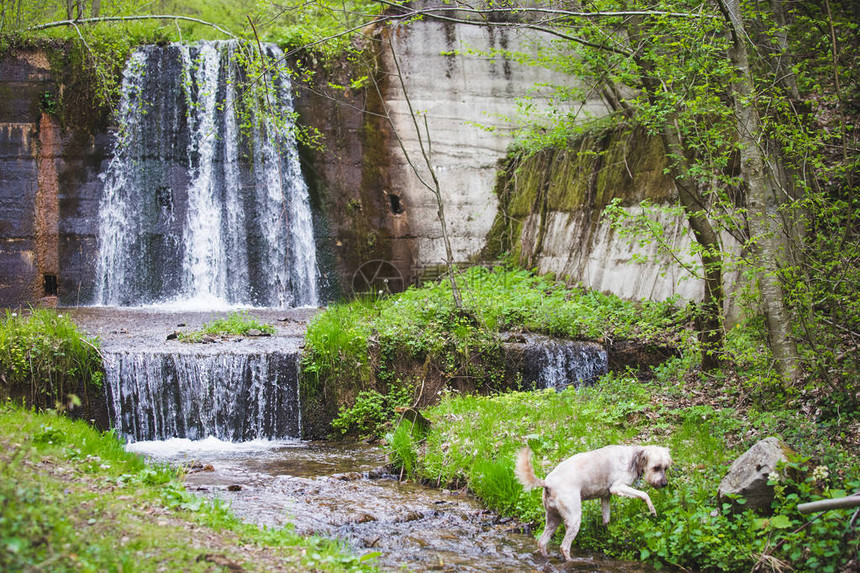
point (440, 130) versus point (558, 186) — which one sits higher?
point (440, 130)

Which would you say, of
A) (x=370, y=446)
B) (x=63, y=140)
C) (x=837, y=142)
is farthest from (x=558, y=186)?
(x=63, y=140)

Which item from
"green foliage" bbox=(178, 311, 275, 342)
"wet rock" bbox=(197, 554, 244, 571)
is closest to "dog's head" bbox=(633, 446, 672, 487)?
"wet rock" bbox=(197, 554, 244, 571)

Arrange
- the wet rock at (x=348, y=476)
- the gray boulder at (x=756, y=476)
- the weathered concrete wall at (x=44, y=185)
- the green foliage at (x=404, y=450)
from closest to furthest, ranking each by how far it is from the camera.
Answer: the gray boulder at (x=756, y=476) < the wet rock at (x=348, y=476) < the green foliage at (x=404, y=450) < the weathered concrete wall at (x=44, y=185)

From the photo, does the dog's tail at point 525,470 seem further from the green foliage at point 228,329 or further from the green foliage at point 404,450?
the green foliage at point 228,329

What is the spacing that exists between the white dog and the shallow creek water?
36 cm

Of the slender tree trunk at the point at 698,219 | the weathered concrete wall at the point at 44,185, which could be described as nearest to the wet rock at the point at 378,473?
the slender tree trunk at the point at 698,219

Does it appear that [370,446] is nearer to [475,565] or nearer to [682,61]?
[475,565]

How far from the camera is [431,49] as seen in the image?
16.9 metres

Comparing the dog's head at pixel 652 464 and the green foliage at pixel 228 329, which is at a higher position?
the green foliage at pixel 228 329

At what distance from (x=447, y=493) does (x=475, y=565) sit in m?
1.80

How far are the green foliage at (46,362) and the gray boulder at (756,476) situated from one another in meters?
7.35

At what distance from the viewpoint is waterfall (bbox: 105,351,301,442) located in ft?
29.0

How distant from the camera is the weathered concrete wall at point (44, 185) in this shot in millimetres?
14195

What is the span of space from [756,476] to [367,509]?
3.16 metres
